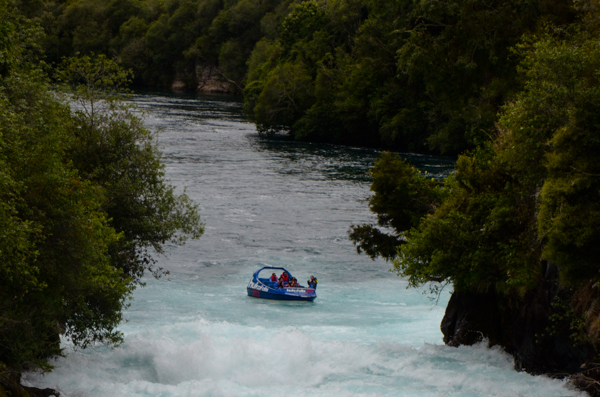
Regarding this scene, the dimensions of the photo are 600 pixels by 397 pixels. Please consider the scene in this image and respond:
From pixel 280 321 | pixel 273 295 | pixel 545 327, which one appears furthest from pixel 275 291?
pixel 545 327

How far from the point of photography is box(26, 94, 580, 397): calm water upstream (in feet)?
82.2

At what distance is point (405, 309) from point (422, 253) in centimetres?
1254

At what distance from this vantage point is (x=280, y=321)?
36469 millimetres

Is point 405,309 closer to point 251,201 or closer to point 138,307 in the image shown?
point 138,307

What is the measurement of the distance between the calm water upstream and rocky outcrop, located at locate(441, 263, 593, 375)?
2.41ft

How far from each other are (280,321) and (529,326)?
1456cm

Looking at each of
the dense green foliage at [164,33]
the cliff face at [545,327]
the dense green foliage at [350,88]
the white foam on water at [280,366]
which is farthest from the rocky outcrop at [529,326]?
the dense green foliage at [164,33]

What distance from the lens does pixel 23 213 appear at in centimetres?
1988

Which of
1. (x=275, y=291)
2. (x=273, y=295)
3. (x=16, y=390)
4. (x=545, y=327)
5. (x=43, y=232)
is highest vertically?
(x=43, y=232)

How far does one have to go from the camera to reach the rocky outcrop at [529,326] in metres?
23.8

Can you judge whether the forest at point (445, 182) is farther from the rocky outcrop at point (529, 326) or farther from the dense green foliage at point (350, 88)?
the dense green foliage at point (350, 88)

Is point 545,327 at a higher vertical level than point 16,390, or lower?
higher

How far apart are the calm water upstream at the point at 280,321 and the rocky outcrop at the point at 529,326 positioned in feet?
2.41

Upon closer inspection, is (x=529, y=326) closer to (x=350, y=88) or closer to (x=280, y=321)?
(x=280, y=321)
